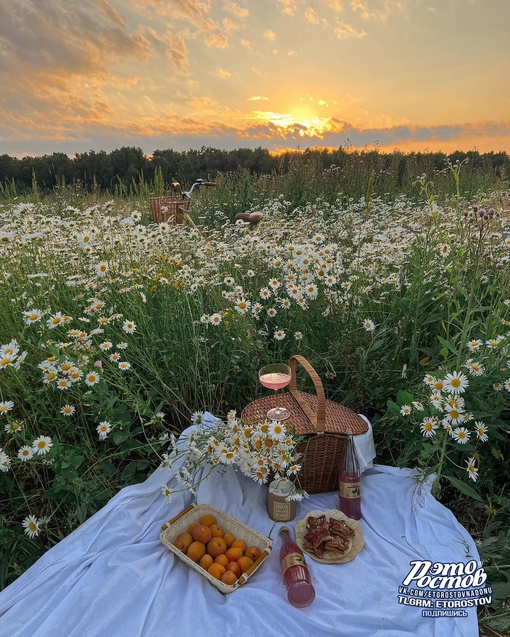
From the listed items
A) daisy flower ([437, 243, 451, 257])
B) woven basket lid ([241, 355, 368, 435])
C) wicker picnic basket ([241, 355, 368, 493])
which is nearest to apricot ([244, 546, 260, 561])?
wicker picnic basket ([241, 355, 368, 493])

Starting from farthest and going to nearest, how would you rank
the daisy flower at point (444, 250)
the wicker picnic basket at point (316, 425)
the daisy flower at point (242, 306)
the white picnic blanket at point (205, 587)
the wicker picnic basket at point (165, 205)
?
the wicker picnic basket at point (165, 205) < the daisy flower at point (444, 250) < the daisy flower at point (242, 306) < the wicker picnic basket at point (316, 425) < the white picnic blanket at point (205, 587)

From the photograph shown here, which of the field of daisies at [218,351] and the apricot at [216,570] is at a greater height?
the field of daisies at [218,351]

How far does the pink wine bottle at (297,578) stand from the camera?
1735 mm

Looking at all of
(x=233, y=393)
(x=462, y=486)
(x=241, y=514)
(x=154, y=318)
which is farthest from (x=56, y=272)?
(x=462, y=486)

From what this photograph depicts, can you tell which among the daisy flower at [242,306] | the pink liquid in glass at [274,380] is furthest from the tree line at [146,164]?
the pink liquid in glass at [274,380]

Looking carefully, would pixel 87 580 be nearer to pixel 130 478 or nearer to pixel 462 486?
pixel 130 478

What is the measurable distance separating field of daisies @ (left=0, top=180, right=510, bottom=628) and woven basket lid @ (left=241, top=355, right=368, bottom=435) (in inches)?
9.3

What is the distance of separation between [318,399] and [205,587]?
884 millimetres

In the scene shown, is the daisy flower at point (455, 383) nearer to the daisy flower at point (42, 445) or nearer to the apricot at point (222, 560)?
the apricot at point (222, 560)

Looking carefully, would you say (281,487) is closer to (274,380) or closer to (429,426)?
(274,380)

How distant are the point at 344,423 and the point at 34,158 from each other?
55.8 ft

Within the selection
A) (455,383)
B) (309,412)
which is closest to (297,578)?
(309,412)

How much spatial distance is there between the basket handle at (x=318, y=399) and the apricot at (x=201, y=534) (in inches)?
25.4

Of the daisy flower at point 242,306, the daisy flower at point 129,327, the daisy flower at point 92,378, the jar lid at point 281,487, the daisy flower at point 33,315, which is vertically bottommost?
the jar lid at point 281,487
